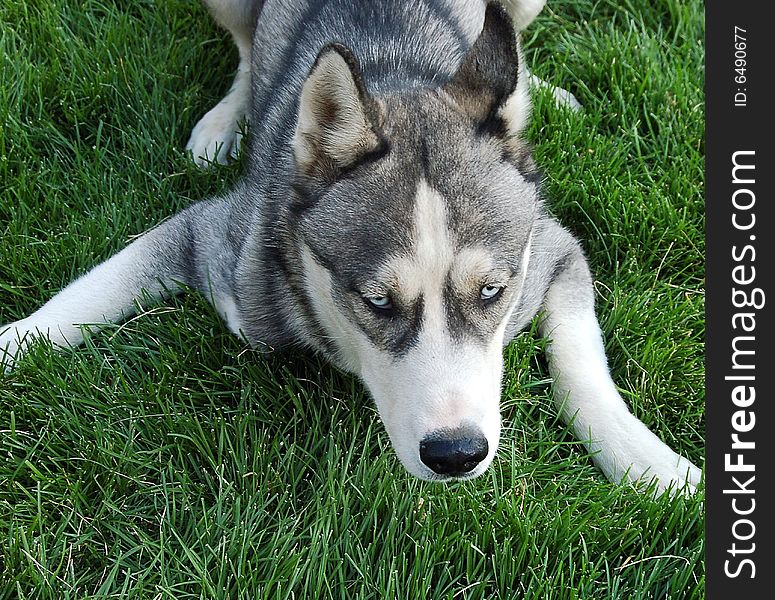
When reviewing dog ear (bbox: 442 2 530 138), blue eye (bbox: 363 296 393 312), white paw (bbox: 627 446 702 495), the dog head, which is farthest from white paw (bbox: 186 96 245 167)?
white paw (bbox: 627 446 702 495)

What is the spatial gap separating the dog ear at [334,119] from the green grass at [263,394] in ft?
2.86

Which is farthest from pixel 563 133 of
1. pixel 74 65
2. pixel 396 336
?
pixel 74 65

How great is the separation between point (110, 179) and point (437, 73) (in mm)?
1579

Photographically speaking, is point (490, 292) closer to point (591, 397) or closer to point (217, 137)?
point (591, 397)

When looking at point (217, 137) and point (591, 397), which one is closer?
point (591, 397)

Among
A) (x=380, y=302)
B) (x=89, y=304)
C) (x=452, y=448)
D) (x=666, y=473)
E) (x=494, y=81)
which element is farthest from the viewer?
(x=89, y=304)

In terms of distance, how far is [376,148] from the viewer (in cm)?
295

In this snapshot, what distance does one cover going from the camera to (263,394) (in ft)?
11.5

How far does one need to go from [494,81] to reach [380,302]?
797mm

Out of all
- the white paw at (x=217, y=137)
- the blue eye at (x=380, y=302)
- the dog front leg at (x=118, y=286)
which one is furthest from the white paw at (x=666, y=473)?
the white paw at (x=217, y=137)

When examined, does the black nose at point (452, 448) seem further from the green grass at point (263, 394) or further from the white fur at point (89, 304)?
the white fur at point (89, 304)

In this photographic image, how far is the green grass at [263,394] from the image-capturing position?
9.87 feet

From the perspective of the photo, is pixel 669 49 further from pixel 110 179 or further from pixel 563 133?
pixel 110 179

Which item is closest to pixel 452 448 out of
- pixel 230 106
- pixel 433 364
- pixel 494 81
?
pixel 433 364
